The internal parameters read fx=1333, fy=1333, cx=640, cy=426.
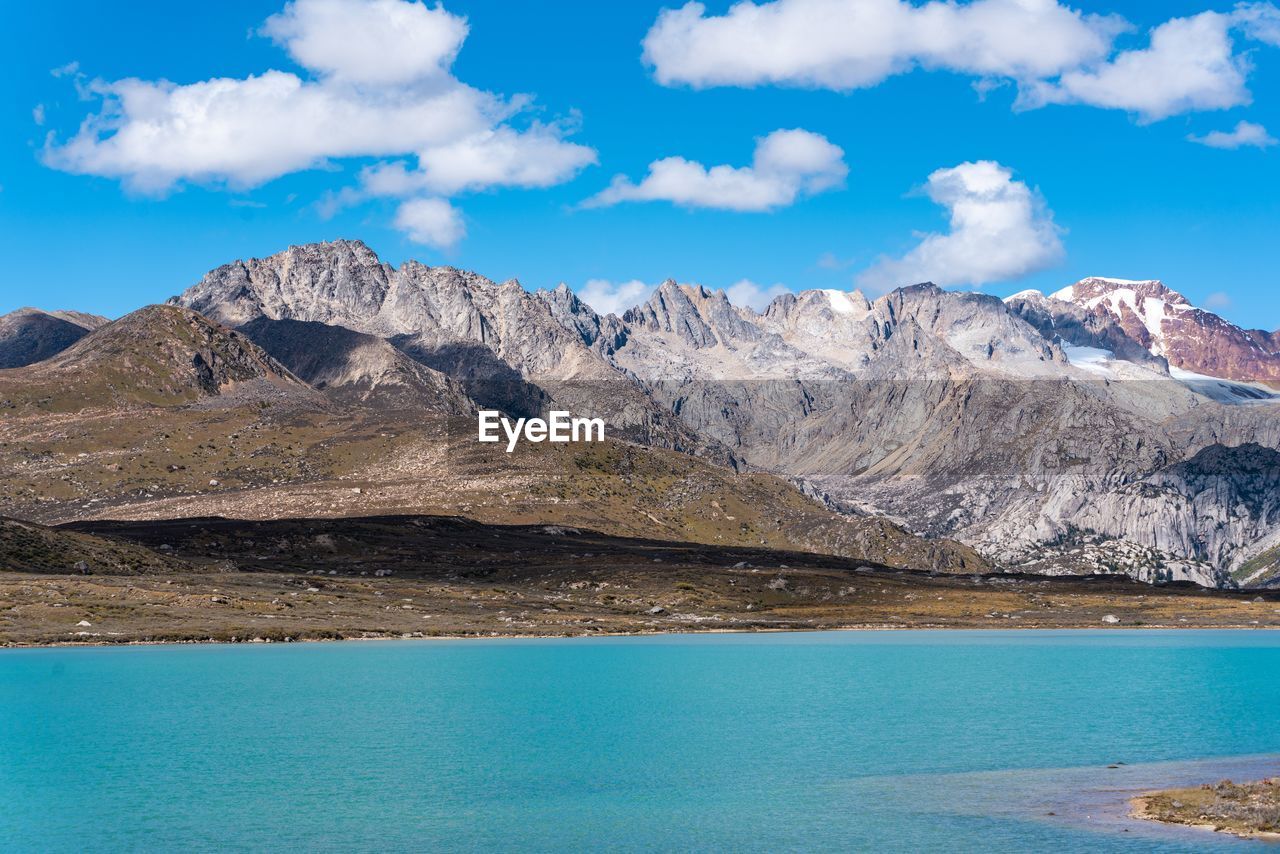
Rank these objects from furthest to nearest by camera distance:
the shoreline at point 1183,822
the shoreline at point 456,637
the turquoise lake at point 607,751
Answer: the shoreline at point 456,637
the turquoise lake at point 607,751
the shoreline at point 1183,822

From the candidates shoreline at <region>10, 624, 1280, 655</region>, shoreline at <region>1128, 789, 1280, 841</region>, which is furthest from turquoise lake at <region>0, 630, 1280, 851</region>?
shoreline at <region>10, 624, 1280, 655</region>

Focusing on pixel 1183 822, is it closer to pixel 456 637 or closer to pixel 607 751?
pixel 607 751

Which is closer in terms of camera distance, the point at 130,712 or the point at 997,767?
the point at 997,767

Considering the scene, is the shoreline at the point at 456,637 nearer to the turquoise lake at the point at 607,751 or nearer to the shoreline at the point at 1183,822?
the turquoise lake at the point at 607,751

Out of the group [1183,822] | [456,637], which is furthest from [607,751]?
[456,637]

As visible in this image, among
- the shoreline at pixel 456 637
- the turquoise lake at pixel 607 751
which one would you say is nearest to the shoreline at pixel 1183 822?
the turquoise lake at pixel 607 751

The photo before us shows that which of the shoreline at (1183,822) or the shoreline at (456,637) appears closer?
the shoreline at (1183,822)

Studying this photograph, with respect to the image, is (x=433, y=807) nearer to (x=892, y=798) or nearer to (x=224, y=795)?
(x=224, y=795)

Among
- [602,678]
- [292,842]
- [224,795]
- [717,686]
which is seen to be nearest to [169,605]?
[602,678]
